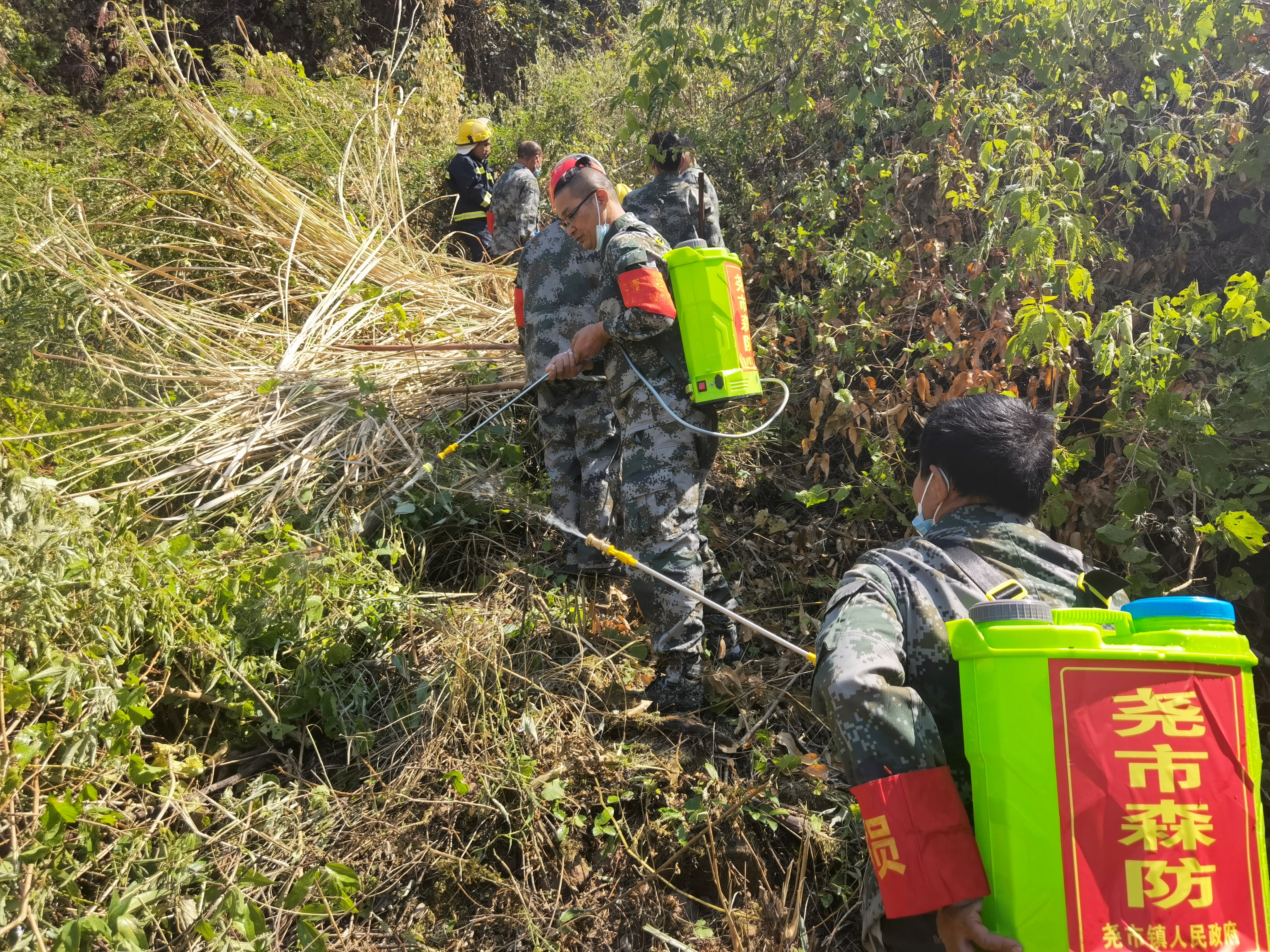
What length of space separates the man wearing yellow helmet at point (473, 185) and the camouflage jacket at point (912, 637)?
5.46m

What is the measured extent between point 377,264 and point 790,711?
377 cm

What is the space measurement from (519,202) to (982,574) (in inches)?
206

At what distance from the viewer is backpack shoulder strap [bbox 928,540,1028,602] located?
5.25 ft

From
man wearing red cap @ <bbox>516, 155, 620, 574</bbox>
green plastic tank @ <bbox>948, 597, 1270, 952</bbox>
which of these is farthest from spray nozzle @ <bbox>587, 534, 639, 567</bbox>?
green plastic tank @ <bbox>948, 597, 1270, 952</bbox>

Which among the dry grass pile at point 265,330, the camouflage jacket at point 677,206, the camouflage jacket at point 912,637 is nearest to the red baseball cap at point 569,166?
the dry grass pile at point 265,330

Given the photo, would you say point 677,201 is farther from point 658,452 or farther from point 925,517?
point 925,517

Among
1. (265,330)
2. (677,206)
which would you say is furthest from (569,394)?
(265,330)

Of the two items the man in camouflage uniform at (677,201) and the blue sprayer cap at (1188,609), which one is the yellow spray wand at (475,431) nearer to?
the man in camouflage uniform at (677,201)

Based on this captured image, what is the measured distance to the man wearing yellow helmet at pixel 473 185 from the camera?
6.62 metres

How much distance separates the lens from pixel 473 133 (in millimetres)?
6621

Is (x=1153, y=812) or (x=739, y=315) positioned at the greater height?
(x=739, y=315)

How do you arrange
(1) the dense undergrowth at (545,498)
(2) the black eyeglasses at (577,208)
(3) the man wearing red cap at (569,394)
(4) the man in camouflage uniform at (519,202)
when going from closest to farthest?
(1) the dense undergrowth at (545,498), (2) the black eyeglasses at (577,208), (3) the man wearing red cap at (569,394), (4) the man in camouflage uniform at (519,202)

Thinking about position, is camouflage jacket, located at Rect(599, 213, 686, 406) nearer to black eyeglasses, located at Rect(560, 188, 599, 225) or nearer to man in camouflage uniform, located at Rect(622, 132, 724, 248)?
black eyeglasses, located at Rect(560, 188, 599, 225)

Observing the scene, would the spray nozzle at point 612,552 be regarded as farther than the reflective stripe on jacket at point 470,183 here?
No
